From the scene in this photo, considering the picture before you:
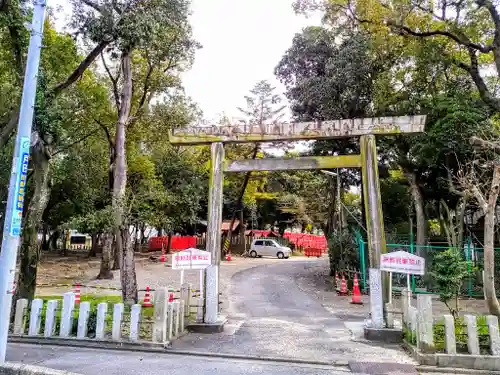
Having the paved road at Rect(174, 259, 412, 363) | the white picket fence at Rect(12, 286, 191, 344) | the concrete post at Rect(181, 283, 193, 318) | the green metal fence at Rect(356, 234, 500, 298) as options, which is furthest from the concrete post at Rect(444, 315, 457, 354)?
the green metal fence at Rect(356, 234, 500, 298)

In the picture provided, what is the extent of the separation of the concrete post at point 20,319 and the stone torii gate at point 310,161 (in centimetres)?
387

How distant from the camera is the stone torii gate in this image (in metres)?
9.16

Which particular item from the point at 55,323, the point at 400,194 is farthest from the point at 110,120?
the point at 400,194

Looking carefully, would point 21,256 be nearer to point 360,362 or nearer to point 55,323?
point 55,323

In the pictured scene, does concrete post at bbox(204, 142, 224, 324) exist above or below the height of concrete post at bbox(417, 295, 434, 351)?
above

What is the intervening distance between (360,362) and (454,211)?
716 inches

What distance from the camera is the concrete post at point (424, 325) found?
23.3 feet

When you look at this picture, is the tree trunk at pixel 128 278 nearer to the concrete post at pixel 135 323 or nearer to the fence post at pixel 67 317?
the fence post at pixel 67 317

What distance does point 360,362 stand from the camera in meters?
7.06

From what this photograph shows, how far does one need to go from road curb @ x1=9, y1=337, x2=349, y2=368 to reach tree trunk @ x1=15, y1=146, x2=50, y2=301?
1.66 meters

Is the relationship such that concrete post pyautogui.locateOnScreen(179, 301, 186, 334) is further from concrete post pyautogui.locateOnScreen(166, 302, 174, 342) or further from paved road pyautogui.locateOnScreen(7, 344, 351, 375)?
paved road pyautogui.locateOnScreen(7, 344, 351, 375)

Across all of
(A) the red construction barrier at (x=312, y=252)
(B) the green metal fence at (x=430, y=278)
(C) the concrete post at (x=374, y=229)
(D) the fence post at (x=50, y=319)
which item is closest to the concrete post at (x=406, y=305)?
(C) the concrete post at (x=374, y=229)

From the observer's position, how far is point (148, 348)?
766 centimetres

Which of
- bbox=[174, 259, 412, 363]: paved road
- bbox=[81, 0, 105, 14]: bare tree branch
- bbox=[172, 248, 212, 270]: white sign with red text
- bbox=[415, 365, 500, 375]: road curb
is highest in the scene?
bbox=[81, 0, 105, 14]: bare tree branch
